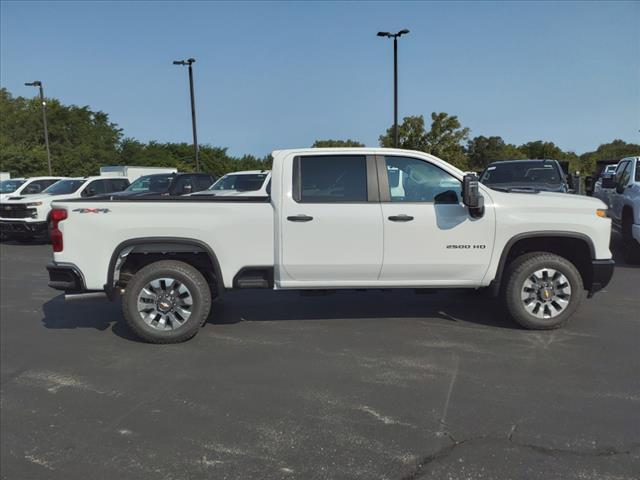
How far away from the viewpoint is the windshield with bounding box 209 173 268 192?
486 inches

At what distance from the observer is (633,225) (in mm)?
8320

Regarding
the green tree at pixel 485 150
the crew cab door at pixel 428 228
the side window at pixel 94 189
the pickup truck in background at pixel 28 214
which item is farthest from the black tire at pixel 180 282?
the green tree at pixel 485 150

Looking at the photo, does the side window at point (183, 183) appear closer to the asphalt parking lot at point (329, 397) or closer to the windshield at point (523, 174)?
the windshield at point (523, 174)

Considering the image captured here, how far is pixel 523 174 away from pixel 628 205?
8.42 feet

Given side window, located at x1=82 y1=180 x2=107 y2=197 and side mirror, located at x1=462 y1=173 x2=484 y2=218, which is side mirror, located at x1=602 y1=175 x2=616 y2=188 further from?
side window, located at x1=82 y1=180 x2=107 y2=197

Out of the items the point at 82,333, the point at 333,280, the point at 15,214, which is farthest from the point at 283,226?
the point at 15,214

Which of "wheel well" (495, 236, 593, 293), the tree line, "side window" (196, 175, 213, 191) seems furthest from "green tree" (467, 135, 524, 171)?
"wheel well" (495, 236, 593, 293)

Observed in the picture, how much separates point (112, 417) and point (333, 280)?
2.40 m

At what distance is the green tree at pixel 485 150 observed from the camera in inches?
2539

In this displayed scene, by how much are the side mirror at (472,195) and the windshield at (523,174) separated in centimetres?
610

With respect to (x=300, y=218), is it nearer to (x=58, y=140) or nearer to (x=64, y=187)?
(x=64, y=187)

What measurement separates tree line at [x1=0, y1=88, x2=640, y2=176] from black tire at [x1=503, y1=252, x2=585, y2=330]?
3298cm

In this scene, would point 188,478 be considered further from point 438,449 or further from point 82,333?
point 82,333

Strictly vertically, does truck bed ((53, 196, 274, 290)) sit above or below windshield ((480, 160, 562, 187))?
below
